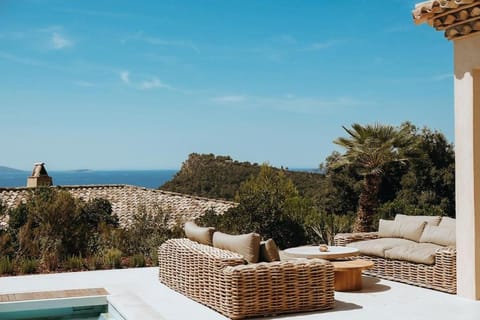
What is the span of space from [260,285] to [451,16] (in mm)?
3977

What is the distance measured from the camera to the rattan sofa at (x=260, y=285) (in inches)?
288

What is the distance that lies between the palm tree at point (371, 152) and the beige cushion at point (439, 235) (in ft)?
12.6

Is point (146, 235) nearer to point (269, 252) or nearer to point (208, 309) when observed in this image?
point (208, 309)

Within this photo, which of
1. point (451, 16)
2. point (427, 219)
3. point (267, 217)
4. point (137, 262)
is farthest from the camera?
point (267, 217)

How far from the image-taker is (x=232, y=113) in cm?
3734

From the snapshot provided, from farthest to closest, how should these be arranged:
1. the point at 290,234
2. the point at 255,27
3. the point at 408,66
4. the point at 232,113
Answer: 1. the point at 232,113
2. the point at 255,27
3. the point at 408,66
4. the point at 290,234

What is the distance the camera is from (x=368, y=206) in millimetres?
13656

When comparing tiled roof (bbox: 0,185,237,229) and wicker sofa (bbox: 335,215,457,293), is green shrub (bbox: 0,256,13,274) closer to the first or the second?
wicker sofa (bbox: 335,215,457,293)

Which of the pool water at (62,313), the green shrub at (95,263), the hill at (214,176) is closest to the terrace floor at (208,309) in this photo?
the pool water at (62,313)

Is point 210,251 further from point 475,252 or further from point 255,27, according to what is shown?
point 255,27

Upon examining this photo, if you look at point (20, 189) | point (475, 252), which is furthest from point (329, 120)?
point (475, 252)

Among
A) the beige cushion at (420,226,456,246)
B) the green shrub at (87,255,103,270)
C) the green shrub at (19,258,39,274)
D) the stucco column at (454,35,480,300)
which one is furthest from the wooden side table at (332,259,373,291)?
the green shrub at (19,258,39,274)

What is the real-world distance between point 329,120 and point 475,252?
79.9 ft

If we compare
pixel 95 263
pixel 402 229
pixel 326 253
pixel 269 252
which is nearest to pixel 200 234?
pixel 269 252
